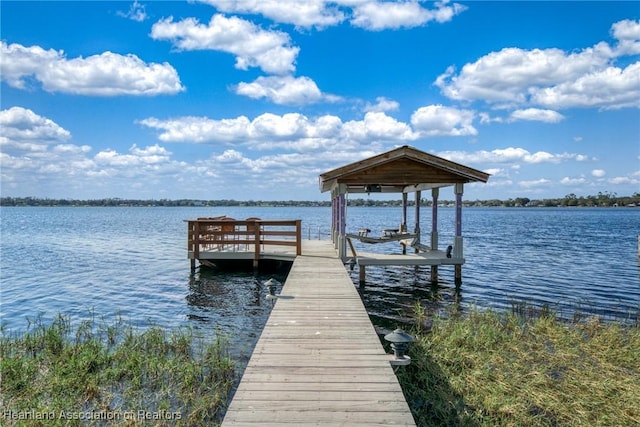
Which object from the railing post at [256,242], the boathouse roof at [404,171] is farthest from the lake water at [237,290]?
the boathouse roof at [404,171]

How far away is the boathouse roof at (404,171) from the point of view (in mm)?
14289

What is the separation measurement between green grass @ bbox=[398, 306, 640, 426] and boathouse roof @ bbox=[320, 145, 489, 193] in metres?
5.94

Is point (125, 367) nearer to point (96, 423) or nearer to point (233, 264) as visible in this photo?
point (96, 423)

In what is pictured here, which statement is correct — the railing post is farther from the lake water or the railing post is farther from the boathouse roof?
the boathouse roof

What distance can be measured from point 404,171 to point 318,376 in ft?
34.2

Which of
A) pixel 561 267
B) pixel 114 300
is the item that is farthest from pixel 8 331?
pixel 561 267

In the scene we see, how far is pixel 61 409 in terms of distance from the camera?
585cm

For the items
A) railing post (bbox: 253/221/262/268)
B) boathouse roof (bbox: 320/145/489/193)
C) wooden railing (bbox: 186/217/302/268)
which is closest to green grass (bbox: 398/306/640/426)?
boathouse roof (bbox: 320/145/489/193)

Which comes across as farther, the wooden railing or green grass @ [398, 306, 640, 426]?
the wooden railing

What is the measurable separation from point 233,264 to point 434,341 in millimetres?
11554

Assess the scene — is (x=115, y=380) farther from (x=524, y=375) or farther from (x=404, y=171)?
(x=404, y=171)

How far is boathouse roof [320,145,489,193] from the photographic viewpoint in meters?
14.3

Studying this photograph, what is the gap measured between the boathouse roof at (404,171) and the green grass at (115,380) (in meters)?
7.16

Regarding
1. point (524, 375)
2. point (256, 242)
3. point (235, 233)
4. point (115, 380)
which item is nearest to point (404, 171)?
point (256, 242)
